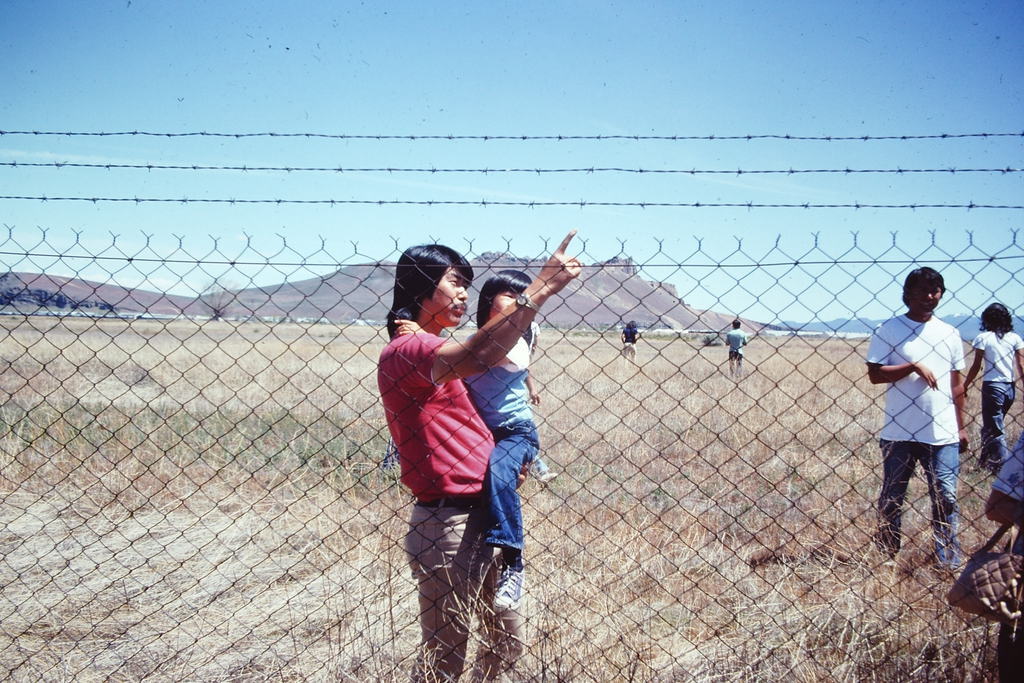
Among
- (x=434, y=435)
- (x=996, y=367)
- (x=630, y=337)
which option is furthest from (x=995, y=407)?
(x=630, y=337)

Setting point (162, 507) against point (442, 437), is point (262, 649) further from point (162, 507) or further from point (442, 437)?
point (162, 507)

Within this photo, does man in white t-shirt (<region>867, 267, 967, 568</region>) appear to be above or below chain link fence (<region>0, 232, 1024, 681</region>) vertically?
above

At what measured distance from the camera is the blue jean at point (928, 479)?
3875 millimetres

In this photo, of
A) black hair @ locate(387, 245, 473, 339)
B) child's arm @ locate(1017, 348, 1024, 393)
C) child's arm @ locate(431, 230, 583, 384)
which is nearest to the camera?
child's arm @ locate(431, 230, 583, 384)

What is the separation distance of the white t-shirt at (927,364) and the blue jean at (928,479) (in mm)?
58

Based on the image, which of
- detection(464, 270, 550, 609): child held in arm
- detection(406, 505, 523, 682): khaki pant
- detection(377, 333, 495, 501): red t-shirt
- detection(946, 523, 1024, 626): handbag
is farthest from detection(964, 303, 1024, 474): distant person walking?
detection(377, 333, 495, 501): red t-shirt

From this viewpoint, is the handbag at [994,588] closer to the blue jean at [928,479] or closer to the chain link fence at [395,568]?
the chain link fence at [395,568]

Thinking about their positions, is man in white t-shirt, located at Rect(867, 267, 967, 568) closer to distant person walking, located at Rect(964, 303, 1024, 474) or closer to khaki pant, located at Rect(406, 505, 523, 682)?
khaki pant, located at Rect(406, 505, 523, 682)

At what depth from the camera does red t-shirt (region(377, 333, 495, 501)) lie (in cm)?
222

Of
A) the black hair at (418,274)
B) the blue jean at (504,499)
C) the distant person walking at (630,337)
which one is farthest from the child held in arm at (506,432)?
the distant person walking at (630,337)

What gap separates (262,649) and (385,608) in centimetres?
56

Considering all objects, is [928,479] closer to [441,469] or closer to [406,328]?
[441,469]

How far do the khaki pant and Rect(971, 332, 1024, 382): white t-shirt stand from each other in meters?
5.43

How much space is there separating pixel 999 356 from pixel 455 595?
5703 mm
